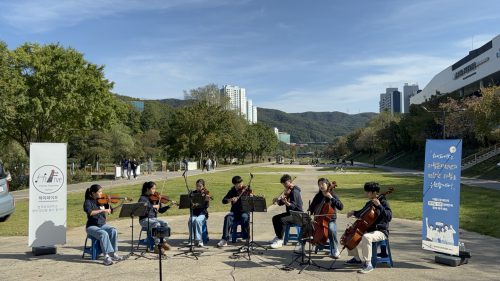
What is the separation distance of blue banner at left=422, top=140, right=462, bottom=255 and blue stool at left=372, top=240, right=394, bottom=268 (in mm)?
934

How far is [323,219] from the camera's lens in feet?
27.1

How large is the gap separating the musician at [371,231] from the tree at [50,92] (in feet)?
82.6

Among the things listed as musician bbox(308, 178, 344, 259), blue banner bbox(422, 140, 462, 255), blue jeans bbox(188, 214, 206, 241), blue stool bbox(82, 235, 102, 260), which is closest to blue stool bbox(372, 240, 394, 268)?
musician bbox(308, 178, 344, 259)

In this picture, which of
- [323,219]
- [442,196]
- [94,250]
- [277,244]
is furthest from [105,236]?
[442,196]

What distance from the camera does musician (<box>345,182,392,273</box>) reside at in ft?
24.1

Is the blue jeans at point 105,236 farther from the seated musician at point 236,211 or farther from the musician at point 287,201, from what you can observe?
the musician at point 287,201

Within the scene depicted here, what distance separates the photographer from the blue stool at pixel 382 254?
7547mm

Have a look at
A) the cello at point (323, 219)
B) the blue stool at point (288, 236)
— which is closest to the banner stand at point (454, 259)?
the cello at point (323, 219)

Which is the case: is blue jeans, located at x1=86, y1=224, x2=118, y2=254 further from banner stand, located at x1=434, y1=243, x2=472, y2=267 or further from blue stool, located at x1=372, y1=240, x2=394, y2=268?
banner stand, located at x1=434, y1=243, x2=472, y2=267

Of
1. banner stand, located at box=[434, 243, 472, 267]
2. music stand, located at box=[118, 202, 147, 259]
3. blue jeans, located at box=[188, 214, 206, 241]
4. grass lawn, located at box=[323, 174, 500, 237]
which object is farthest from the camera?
grass lawn, located at box=[323, 174, 500, 237]

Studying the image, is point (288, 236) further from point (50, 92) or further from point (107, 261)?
point (50, 92)

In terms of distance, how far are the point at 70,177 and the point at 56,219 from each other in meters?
25.3

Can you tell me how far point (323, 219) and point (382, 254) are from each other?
123 cm

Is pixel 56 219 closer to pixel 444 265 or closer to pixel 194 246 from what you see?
pixel 194 246
